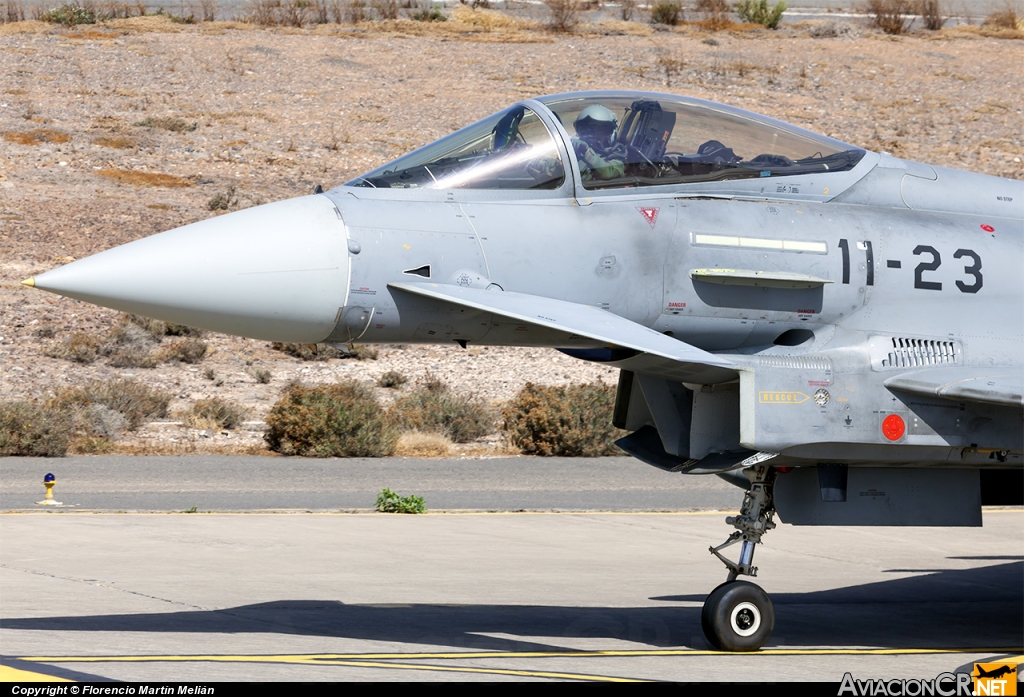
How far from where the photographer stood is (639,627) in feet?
28.3

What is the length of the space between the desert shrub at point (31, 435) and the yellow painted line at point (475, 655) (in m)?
11.8

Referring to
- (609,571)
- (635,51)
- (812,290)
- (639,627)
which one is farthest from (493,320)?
(635,51)

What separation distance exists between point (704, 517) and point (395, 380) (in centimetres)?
1211

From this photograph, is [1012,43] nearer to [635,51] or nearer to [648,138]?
[635,51]

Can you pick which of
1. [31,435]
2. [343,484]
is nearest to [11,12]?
[31,435]

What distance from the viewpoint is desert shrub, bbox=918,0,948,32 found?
54.4 metres

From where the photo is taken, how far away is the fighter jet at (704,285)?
21.5 ft

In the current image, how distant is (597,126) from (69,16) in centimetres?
4224

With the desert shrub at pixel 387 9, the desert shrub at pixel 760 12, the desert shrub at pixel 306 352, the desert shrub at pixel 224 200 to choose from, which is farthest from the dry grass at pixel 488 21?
the desert shrub at pixel 306 352

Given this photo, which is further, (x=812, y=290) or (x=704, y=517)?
(x=704, y=517)

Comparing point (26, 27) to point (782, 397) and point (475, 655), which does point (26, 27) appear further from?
point (782, 397)

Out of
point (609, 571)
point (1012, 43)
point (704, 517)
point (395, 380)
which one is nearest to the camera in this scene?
point (609, 571)

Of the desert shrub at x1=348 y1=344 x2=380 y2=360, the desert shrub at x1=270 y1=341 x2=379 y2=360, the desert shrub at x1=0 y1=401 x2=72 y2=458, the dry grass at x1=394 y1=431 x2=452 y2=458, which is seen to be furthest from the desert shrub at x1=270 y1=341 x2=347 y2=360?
the desert shrub at x1=0 y1=401 x2=72 y2=458

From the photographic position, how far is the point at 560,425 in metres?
19.8
